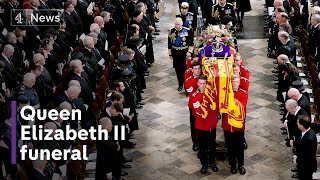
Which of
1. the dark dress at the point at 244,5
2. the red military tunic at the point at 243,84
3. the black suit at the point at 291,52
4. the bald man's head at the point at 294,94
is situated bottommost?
the bald man's head at the point at 294,94

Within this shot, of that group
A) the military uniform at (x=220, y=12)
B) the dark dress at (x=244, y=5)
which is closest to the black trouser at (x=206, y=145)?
the military uniform at (x=220, y=12)

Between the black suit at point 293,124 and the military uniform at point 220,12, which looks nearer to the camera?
the black suit at point 293,124

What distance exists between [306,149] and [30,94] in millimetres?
4726

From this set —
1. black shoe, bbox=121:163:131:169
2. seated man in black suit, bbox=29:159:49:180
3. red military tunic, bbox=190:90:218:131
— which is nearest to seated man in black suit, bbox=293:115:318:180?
red military tunic, bbox=190:90:218:131

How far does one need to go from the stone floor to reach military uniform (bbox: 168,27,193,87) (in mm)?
765

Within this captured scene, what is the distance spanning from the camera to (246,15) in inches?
768

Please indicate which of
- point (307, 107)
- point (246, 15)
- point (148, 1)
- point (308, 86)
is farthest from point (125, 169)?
point (246, 15)

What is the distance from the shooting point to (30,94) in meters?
11.8

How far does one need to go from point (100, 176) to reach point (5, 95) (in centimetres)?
303

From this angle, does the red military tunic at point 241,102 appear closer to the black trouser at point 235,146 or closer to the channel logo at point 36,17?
the black trouser at point 235,146

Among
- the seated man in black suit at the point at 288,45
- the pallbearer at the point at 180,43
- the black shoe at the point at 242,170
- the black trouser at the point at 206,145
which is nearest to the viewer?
the black trouser at the point at 206,145

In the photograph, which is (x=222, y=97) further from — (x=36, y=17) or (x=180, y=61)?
(x=36, y=17)

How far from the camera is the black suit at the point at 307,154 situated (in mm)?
10320

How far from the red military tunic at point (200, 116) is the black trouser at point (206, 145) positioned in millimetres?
132
